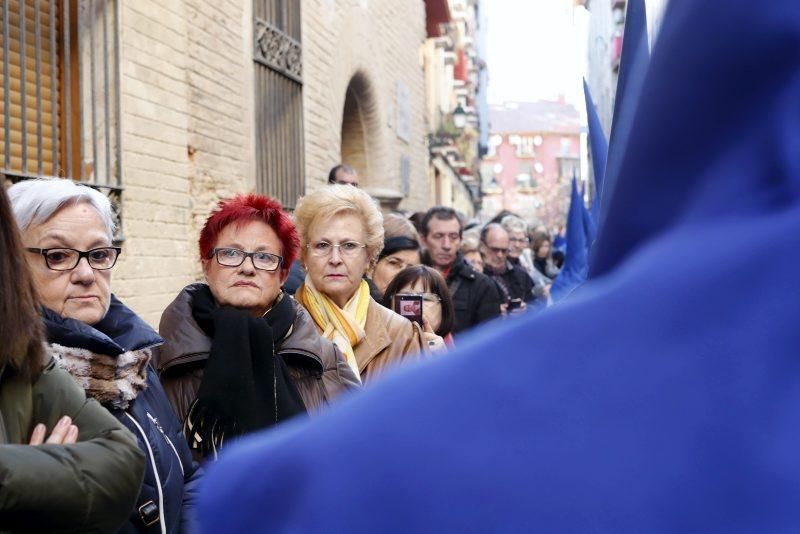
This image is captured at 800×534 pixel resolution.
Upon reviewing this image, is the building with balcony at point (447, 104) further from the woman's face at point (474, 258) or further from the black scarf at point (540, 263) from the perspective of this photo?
the woman's face at point (474, 258)

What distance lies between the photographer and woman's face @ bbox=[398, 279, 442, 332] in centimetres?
516

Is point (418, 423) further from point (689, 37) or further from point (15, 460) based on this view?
point (15, 460)

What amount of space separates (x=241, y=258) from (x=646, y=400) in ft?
9.67

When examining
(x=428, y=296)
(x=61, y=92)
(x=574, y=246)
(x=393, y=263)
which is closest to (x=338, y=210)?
(x=428, y=296)

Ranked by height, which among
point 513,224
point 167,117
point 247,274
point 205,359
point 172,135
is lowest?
point 205,359

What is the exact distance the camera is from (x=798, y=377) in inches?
23.5

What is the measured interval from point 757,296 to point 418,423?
194 millimetres

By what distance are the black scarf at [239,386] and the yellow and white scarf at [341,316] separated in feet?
1.83

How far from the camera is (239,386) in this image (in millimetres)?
3117

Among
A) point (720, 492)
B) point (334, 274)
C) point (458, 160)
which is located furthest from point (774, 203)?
point (458, 160)

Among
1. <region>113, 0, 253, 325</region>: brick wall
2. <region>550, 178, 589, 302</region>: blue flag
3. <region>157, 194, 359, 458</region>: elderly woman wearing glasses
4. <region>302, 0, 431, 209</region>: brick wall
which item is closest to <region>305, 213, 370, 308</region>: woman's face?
<region>157, 194, 359, 458</region>: elderly woman wearing glasses

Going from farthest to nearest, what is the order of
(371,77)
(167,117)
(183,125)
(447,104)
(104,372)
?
(447,104) → (371,77) → (183,125) → (167,117) → (104,372)

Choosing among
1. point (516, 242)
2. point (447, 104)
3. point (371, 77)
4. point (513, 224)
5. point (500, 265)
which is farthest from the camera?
point (447, 104)

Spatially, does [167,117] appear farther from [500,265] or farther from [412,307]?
[412,307]
